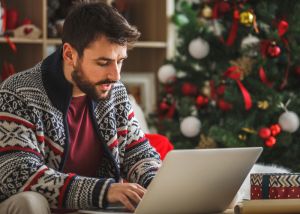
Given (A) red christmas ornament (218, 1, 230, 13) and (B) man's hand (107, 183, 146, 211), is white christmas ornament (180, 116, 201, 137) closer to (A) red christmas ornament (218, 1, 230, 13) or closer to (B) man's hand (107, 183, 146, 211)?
(A) red christmas ornament (218, 1, 230, 13)

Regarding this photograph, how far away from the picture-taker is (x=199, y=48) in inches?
143

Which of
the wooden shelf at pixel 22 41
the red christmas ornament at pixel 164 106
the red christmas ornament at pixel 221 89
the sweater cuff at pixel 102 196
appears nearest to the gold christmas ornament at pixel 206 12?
the red christmas ornament at pixel 221 89

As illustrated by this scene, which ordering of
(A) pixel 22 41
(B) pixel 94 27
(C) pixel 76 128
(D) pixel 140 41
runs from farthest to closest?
(D) pixel 140 41, (A) pixel 22 41, (C) pixel 76 128, (B) pixel 94 27

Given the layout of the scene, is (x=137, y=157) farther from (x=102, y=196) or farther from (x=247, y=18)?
(x=247, y=18)

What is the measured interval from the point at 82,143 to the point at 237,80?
1403 millimetres

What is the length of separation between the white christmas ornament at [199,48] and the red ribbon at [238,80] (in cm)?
18

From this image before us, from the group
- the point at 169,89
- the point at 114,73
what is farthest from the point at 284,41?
the point at 114,73

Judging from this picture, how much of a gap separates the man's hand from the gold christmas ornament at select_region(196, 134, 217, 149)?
1656 millimetres

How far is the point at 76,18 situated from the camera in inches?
83.0

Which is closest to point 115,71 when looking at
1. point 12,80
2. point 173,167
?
point 12,80

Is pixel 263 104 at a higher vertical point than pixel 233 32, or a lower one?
lower

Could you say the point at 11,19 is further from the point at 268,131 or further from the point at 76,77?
the point at 76,77

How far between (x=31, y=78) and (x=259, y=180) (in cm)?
70

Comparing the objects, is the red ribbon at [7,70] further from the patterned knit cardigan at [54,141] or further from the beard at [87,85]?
the beard at [87,85]
